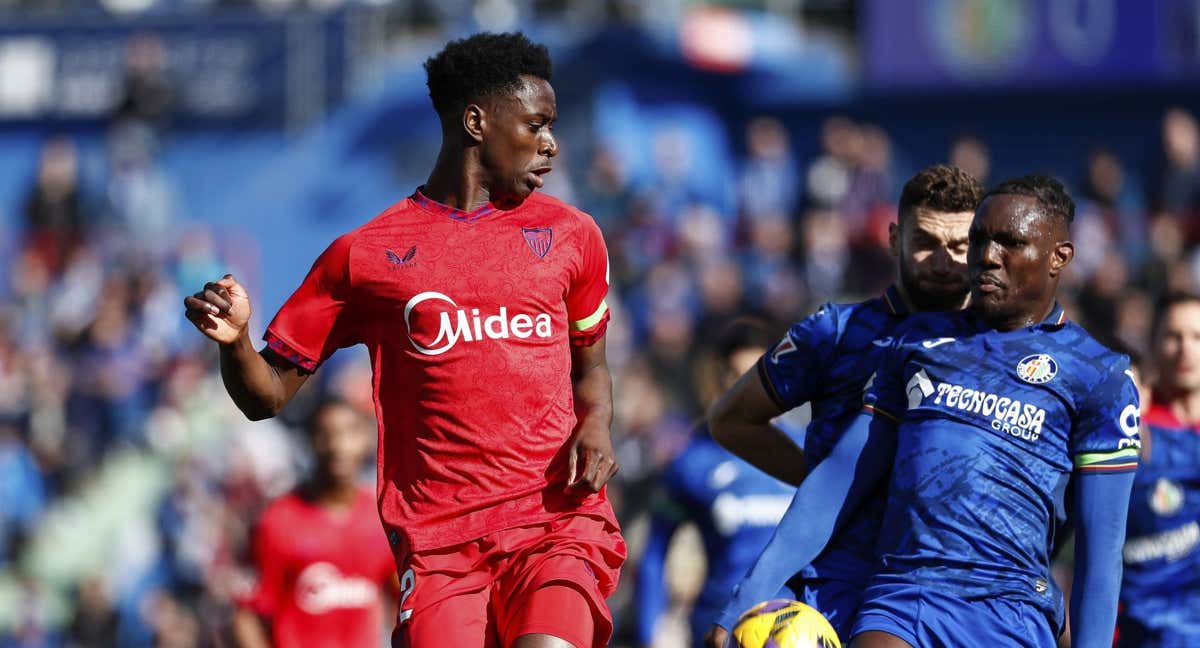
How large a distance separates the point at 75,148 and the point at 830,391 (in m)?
18.0

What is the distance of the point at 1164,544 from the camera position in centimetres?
678

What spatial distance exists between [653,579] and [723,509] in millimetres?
495

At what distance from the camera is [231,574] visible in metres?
14.0

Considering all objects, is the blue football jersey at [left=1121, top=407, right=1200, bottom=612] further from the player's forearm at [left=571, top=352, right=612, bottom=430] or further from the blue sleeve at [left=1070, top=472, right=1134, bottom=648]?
the player's forearm at [left=571, top=352, right=612, bottom=430]

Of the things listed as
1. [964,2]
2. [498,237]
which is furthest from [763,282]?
[498,237]

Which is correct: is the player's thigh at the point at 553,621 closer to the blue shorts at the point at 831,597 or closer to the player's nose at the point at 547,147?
the blue shorts at the point at 831,597

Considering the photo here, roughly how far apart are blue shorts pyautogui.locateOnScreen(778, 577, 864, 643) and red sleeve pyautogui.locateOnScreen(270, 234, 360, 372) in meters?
1.52

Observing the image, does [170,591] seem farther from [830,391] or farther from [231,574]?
[830,391]

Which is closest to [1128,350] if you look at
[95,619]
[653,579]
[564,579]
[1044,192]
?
[1044,192]

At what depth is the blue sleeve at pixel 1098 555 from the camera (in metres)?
4.67

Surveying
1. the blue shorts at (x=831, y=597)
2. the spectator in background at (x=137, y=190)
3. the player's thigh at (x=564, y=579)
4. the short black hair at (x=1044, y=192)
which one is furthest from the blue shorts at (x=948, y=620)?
the spectator in background at (x=137, y=190)

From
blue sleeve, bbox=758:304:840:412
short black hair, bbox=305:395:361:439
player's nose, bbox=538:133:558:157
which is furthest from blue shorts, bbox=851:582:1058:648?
short black hair, bbox=305:395:361:439

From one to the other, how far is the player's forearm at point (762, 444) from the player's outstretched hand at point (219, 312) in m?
1.65

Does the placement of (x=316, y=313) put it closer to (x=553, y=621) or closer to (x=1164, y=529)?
(x=553, y=621)
